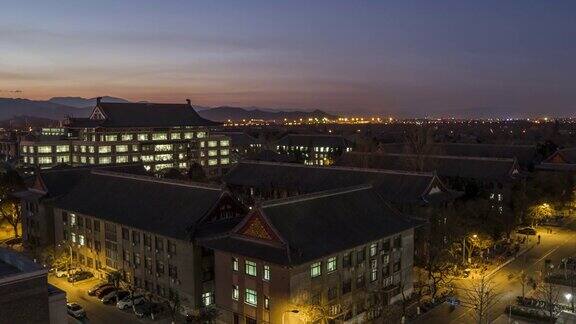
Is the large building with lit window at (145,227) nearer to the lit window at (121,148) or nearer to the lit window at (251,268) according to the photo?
the lit window at (251,268)

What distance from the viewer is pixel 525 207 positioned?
6719 centimetres

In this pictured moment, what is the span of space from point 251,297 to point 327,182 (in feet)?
102

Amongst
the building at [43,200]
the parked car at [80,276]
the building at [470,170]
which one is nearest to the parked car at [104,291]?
the parked car at [80,276]

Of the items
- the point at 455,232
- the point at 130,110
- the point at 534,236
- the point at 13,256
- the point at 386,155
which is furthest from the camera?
the point at 130,110

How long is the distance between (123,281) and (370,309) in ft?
74.9

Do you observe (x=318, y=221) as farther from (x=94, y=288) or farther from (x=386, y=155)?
(x=386, y=155)

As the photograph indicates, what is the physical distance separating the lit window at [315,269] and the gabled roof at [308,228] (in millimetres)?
938

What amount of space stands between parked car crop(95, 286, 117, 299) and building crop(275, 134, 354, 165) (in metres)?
88.5

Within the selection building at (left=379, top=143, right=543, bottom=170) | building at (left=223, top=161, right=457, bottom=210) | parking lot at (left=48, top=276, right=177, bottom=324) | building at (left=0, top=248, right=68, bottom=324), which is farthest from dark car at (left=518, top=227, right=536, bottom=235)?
building at (left=0, top=248, right=68, bottom=324)

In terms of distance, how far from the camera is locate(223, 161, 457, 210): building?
Result: 59009 millimetres

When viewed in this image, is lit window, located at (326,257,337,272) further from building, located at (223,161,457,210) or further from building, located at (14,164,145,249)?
building, located at (14,164,145,249)

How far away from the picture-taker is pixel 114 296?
44.2 metres

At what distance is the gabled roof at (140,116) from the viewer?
10844 centimetres

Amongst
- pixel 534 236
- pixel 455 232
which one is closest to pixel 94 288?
pixel 455 232
